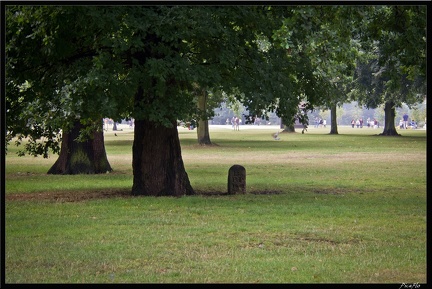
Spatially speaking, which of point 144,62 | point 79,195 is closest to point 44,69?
point 144,62

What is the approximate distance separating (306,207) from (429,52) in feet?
28.1

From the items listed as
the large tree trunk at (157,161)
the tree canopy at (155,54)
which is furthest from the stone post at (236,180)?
the tree canopy at (155,54)

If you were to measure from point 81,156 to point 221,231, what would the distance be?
49.3 ft

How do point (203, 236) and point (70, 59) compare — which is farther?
point (70, 59)

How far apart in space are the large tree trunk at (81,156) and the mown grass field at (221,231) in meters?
1.57

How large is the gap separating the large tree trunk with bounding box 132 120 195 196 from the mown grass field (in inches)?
27.7

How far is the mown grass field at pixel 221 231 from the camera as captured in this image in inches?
440

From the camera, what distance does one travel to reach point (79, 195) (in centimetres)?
2152

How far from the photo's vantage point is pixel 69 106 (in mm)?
17688

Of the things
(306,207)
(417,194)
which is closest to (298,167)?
(417,194)

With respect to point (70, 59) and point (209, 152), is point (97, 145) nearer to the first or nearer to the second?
point (70, 59)

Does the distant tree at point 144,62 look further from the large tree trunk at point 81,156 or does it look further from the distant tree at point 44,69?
the large tree trunk at point 81,156

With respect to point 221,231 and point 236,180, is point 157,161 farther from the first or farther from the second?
point 221,231

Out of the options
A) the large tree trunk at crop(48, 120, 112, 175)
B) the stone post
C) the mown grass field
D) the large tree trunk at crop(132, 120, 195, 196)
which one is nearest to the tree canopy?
the large tree trunk at crop(132, 120, 195, 196)
